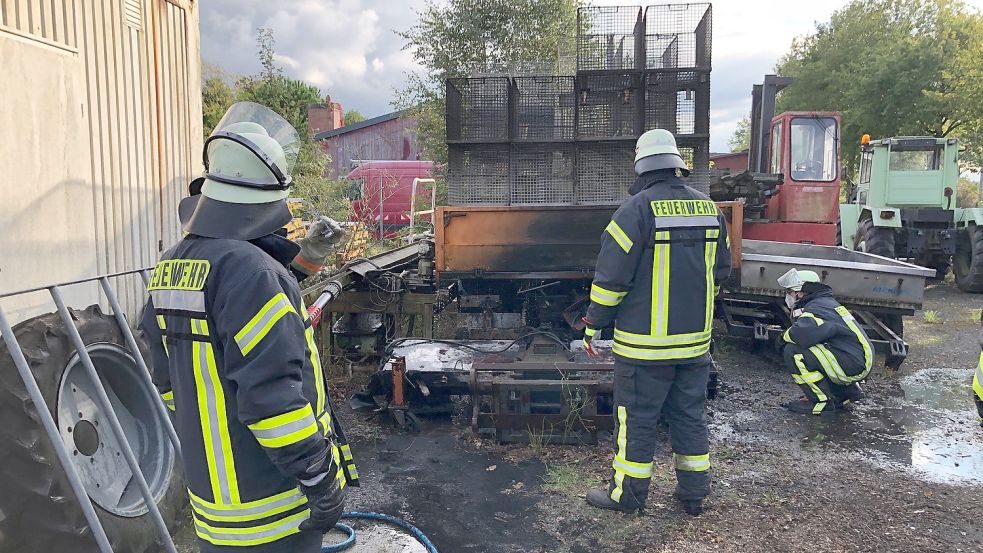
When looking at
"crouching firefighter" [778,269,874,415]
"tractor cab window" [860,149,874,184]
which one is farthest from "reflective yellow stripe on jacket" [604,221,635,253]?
"tractor cab window" [860,149,874,184]

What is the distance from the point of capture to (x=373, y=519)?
3.67m

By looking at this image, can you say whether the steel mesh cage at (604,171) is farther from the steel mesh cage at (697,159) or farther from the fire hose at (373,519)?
the fire hose at (373,519)

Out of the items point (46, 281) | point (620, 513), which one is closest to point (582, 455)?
point (620, 513)

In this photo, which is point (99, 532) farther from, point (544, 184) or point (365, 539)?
point (544, 184)

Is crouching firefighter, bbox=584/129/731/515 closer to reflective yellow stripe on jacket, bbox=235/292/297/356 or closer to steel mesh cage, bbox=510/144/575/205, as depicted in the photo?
steel mesh cage, bbox=510/144/575/205

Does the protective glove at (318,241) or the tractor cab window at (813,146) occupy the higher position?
the tractor cab window at (813,146)

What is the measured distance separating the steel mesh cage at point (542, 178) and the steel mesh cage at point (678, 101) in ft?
2.62

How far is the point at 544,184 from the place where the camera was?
5.81 meters

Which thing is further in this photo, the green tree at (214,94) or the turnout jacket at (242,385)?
the green tree at (214,94)

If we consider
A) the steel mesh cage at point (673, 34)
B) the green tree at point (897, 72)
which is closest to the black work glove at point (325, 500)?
the steel mesh cage at point (673, 34)

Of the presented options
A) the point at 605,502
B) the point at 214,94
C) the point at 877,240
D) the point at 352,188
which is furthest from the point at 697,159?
the point at 214,94

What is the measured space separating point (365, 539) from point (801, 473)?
2.85 metres

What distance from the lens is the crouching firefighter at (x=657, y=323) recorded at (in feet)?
12.3

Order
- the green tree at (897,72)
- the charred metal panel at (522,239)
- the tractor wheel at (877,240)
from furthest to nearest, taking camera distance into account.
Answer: the green tree at (897,72), the tractor wheel at (877,240), the charred metal panel at (522,239)
